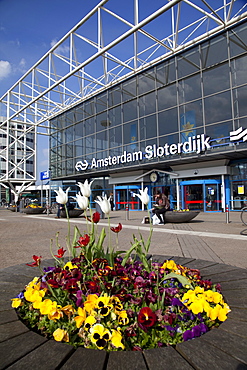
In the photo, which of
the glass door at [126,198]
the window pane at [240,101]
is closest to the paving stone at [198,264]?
the window pane at [240,101]

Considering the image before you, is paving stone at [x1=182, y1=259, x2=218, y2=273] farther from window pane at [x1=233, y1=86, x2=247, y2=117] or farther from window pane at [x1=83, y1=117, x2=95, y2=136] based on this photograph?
window pane at [x1=83, y1=117, x2=95, y2=136]

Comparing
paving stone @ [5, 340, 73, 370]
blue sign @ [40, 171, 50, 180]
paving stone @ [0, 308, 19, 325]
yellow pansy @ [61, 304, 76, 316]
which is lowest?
paving stone @ [0, 308, 19, 325]

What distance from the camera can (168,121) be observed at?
72.4ft

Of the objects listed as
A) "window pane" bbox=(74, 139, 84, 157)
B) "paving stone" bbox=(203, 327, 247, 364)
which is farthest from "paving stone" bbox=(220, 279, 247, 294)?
"window pane" bbox=(74, 139, 84, 157)

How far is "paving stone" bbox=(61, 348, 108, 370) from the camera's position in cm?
108

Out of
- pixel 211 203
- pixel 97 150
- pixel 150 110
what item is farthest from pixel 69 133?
pixel 211 203

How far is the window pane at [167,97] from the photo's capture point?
2194 centimetres

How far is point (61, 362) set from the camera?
3.63 ft

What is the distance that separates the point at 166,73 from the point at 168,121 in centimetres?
446

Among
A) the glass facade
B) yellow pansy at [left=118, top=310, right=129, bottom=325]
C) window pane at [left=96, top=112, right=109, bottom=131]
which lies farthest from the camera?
window pane at [left=96, top=112, right=109, bottom=131]

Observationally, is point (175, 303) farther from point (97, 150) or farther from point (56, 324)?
point (97, 150)

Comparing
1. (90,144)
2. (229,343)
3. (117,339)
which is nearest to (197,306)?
(229,343)

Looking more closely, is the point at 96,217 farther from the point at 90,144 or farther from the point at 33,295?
the point at 90,144

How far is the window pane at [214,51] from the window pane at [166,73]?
2.84 metres
